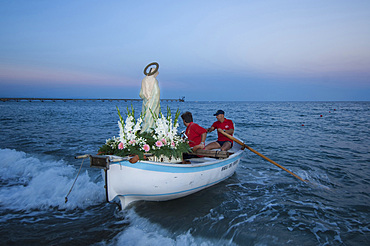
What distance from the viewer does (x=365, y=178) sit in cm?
923

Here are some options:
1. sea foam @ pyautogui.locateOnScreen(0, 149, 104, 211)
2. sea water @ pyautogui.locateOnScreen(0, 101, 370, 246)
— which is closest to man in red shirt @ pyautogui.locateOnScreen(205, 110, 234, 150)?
sea water @ pyautogui.locateOnScreen(0, 101, 370, 246)

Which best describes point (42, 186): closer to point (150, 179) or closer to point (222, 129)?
point (150, 179)

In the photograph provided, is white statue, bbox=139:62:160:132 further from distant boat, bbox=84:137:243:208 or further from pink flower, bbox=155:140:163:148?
distant boat, bbox=84:137:243:208

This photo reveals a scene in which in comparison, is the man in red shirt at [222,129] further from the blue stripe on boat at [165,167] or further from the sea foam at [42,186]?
the sea foam at [42,186]

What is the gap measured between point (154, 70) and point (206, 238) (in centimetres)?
439

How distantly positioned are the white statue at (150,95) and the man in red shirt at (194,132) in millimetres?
1210

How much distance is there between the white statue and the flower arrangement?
0.58ft

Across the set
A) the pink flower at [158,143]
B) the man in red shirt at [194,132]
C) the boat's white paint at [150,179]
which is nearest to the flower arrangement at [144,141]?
the pink flower at [158,143]

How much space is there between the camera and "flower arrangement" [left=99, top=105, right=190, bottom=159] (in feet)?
17.0

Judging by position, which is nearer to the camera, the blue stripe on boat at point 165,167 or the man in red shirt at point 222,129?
the blue stripe on boat at point 165,167

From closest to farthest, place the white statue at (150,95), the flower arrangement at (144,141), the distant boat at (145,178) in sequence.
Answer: the distant boat at (145,178), the flower arrangement at (144,141), the white statue at (150,95)

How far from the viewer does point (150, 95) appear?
5.89 meters

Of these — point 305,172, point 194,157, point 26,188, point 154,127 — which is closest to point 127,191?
point 154,127

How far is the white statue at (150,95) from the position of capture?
588 cm
